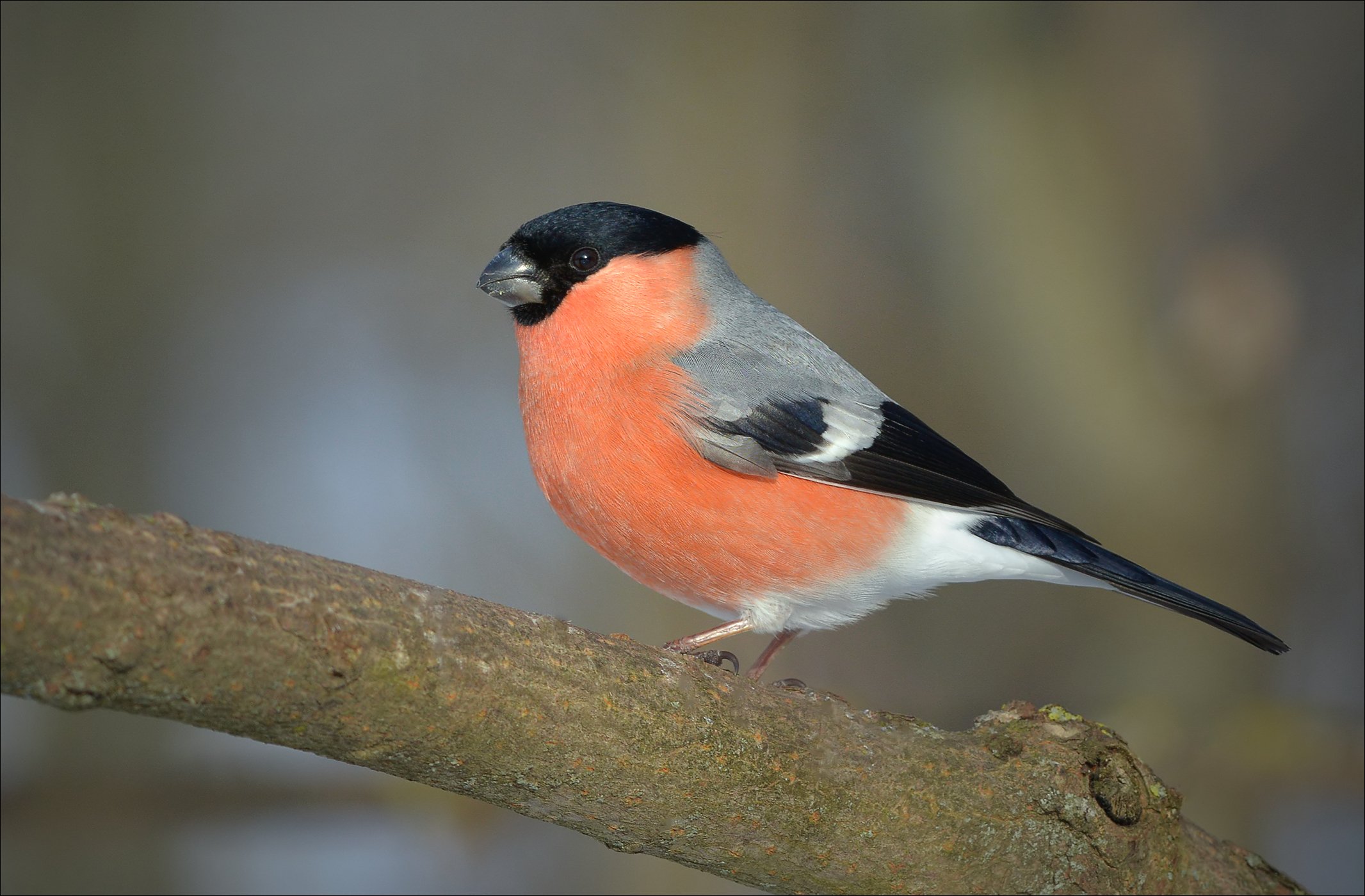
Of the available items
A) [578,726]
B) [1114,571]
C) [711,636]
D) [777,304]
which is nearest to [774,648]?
[711,636]

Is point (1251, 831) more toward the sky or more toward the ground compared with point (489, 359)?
more toward the ground

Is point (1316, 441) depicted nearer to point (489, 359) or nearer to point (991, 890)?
point (991, 890)

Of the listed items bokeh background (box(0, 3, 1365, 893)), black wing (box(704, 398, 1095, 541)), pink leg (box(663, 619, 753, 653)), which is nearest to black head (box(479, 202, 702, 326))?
black wing (box(704, 398, 1095, 541))

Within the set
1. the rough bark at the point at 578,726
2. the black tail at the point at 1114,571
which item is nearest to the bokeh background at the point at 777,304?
the black tail at the point at 1114,571

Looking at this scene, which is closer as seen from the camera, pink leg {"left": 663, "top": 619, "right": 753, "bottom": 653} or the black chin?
pink leg {"left": 663, "top": 619, "right": 753, "bottom": 653}

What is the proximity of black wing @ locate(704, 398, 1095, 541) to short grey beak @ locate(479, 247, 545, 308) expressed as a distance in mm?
599

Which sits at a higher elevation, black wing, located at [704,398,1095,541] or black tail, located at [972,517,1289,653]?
black wing, located at [704,398,1095,541]

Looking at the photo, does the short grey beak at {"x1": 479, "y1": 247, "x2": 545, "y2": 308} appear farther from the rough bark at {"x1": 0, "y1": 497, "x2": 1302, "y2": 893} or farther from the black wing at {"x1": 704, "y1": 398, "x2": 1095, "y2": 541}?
the rough bark at {"x1": 0, "y1": 497, "x2": 1302, "y2": 893}

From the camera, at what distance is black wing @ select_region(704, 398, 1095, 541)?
2504mm

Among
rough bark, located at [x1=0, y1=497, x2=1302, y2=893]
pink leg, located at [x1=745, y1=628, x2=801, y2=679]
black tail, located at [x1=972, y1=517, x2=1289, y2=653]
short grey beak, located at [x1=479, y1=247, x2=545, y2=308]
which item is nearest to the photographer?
rough bark, located at [x1=0, y1=497, x2=1302, y2=893]

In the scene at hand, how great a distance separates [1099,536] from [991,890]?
2.12 meters

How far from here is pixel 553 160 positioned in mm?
4316

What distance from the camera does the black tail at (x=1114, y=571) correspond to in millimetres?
2355

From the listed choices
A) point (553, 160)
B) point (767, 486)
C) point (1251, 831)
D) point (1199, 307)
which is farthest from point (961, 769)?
point (553, 160)
